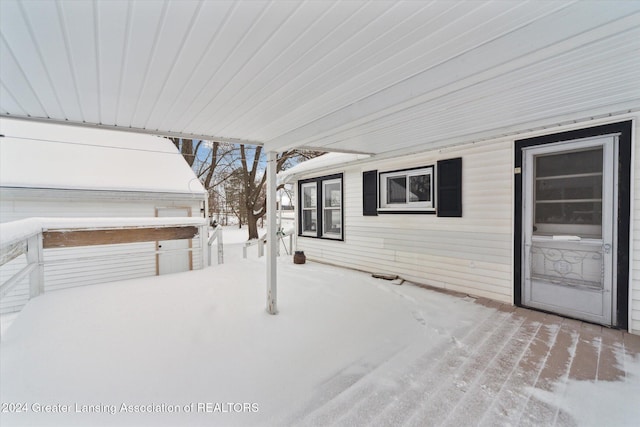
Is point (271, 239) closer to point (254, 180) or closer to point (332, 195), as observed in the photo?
point (332, 195)

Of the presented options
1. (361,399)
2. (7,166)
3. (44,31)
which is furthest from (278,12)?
(7,166)

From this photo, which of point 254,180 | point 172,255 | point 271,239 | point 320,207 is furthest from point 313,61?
point 254,180

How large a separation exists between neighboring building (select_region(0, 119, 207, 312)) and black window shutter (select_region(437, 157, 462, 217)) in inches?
205

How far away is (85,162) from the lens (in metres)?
7.18

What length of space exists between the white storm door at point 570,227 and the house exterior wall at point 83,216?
646 cm

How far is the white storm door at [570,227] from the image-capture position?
318cm

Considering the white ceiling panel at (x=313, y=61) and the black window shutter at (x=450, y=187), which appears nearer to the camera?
the white ceiling panel at (x=313, y=61)

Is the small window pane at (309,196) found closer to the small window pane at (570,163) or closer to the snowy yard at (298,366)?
the snowy yard at (298,366)

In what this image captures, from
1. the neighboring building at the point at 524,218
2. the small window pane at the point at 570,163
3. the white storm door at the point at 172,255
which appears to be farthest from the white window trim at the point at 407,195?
the white storm door at the point at 172,255

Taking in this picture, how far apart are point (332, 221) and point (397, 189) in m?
2.09

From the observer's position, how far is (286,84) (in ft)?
7.11

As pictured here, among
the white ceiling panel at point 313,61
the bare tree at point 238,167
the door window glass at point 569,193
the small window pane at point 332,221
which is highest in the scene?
the bare tree at point 238,167

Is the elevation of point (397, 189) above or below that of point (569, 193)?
above

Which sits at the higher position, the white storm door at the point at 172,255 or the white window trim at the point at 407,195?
the white window trim at the point at 407,195
